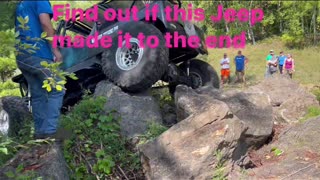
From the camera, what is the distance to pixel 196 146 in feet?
11.3

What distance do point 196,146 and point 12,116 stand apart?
2441mm

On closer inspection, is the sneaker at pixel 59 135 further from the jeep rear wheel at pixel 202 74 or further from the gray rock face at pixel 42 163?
the jeep rear wheel at pixel 202 74

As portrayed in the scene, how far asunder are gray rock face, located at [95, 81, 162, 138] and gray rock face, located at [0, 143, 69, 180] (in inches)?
36.1

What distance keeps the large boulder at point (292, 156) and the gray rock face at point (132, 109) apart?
4.05 ft

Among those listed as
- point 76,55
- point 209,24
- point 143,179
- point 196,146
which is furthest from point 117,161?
point 209,24

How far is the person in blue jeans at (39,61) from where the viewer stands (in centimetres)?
359

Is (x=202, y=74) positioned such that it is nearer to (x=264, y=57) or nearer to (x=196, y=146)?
(x=196, y=146)

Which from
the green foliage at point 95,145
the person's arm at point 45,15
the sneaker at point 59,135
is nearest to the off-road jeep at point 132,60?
the green foliage at point 95,145

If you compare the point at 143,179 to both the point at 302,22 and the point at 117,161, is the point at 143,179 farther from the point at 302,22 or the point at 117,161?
the point at 302,22

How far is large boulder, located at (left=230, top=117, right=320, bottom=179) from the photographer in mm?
3236

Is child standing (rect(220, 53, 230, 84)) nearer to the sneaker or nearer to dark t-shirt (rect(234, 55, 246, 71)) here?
dark t-shirt (rect(234, 55, 246, 71))

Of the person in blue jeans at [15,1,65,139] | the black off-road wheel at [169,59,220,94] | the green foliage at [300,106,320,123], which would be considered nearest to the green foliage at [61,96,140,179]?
the person in blue jeans at [15,1,65,139]

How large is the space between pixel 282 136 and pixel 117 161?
5.45 feet

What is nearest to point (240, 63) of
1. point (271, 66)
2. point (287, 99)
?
point (271, 66)
